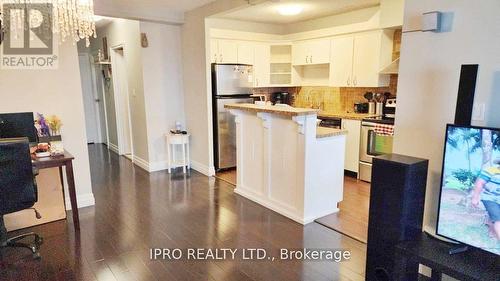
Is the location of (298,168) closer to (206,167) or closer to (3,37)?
(206,167)

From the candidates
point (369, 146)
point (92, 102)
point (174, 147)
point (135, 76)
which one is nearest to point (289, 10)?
point (369, 146)

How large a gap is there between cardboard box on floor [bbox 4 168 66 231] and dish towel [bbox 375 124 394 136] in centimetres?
378

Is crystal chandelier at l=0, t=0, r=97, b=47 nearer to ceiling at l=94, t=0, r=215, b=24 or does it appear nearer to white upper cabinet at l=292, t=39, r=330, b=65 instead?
ceiling at l=94, t=0, r=215, b=24

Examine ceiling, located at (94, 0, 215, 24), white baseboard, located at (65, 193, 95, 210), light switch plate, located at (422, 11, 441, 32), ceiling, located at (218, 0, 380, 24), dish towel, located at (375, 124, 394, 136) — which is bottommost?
white baseboard, located at (65, 193, 95, 210)

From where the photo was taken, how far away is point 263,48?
559cm

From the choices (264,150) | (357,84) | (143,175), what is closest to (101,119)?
(143,175)

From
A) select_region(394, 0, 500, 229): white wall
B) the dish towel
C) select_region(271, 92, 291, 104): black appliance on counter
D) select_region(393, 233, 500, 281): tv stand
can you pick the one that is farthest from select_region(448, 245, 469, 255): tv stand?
select_region(271, 92, 291, 104): black appliance on counter

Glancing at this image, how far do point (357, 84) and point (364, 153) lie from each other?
1025mm

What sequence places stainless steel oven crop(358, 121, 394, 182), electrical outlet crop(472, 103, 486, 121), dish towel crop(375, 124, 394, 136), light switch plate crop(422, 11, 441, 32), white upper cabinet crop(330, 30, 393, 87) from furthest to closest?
white upper cabinet crop(330, 30, 393, 87), stainless steel oven crop(358, 121, 394, 182), dish towel crop(375, 124, 394, 136), light switch plate crop(422, 11, 441, 32), electrical outlet crop(472, 103, 486, 121)

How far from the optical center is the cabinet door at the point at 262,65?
5539 mm

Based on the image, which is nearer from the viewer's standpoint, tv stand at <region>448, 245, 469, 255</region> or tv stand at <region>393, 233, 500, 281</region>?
tv stand at <region>393, 233, 500, 281</region>

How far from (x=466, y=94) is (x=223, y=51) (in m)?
3.97

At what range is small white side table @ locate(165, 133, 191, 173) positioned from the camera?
4.91 meters

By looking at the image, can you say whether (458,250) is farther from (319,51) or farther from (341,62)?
(319,51)
